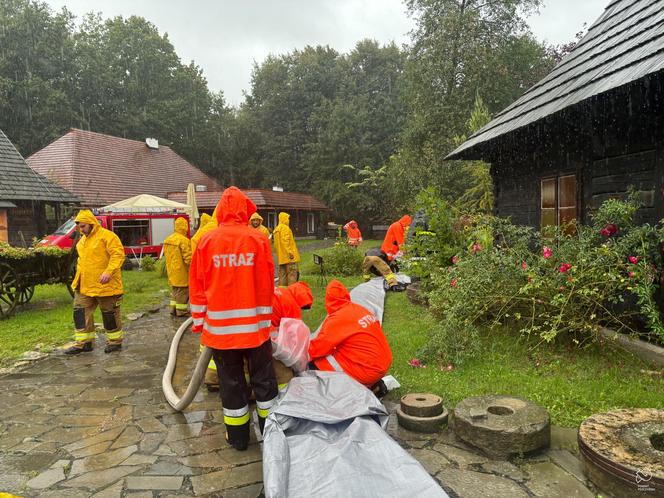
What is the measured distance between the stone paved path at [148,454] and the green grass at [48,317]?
1.69 metres

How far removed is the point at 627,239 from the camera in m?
5.22

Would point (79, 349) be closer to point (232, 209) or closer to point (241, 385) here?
point (241, 385)

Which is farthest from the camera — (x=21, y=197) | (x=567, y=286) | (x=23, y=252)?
(x=21, y=197)

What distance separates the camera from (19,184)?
53.7 ft

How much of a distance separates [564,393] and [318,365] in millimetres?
2314

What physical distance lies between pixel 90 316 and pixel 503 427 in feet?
18.3

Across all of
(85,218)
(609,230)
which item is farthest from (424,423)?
(85,218)

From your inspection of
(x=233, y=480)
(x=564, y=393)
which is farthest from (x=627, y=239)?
(x=233, y=480)

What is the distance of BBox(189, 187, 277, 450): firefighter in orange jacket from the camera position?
3.73m

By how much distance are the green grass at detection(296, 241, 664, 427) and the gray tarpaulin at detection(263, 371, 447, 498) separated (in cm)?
142

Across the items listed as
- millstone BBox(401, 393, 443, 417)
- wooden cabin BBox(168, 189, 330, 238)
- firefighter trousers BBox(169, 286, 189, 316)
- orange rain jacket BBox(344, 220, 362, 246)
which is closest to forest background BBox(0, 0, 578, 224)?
wooden cabin BBox(168, 189, 330, 238)

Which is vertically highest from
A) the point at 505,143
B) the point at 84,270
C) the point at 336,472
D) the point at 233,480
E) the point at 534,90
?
the point at 534,90

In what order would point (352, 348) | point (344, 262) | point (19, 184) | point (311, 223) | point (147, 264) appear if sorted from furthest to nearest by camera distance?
1. point (311, 223)
2. point (147, 264)
3. point (19, 184)
4. point (344, 262)
5. point (352, 348)

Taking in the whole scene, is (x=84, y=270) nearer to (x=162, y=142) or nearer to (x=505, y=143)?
(x=505, y=143)
